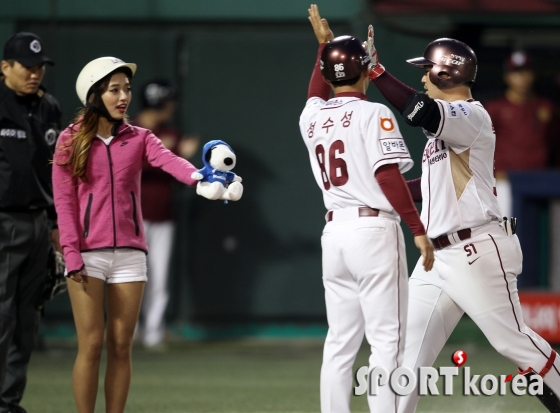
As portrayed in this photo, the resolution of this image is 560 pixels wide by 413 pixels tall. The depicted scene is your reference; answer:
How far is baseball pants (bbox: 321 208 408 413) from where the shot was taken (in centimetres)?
519

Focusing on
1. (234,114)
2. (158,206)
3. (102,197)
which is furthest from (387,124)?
(234,114)

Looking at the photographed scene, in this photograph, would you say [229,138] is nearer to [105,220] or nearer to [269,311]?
[269,311]

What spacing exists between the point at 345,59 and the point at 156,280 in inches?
228

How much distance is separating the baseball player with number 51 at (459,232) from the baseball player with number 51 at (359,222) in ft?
0.85

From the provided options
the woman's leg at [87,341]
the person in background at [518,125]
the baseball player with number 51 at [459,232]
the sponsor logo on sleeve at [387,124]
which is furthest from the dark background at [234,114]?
the sponsor logo on sleeve at [387,124]

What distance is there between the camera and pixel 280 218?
11.3 m

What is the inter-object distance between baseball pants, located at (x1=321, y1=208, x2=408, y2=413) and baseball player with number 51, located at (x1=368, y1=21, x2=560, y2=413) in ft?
1.19

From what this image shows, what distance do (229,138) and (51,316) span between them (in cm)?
276

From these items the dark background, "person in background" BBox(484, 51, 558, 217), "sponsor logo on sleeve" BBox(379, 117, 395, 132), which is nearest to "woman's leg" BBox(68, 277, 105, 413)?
"sponsor logo on sleeve" BBox(379, 117, 395, 132)

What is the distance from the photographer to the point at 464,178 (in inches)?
220

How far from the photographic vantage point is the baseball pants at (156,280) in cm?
1059

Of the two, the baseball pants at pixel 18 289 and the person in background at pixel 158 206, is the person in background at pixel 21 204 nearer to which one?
the baseball pants at pixel 18 289

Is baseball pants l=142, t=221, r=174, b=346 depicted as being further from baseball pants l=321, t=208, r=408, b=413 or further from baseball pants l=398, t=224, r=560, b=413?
baseball pants l=321, t=208, r=408, b=413

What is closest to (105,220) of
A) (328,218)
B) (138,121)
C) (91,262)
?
(91,262)
